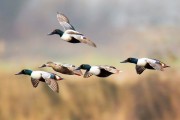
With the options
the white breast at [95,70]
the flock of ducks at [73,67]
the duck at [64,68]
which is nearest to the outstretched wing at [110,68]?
the flock of ducks at [73,67]

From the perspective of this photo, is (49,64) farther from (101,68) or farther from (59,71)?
(101,68)

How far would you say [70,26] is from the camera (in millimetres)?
17750

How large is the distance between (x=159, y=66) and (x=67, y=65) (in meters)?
2.83

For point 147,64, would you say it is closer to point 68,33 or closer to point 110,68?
point 110,68

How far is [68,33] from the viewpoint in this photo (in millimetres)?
16953

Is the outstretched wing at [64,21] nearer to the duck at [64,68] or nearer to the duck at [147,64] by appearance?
the duck at [64,68]

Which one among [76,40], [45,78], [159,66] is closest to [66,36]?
[76,40]

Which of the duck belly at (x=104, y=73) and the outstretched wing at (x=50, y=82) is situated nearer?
the outstretched wing at (x=50, y=82)

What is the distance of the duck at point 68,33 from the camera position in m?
15.8

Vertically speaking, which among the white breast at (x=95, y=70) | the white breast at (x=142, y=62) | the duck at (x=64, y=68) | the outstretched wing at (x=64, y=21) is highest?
the outstretched wing at (x=64, y=21)

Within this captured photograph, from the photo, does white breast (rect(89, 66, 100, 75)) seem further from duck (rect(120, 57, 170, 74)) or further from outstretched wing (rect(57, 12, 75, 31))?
outstretched wing (rect(57, 12, 75, 31))

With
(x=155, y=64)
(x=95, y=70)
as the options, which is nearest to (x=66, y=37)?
(x=95, y=70)

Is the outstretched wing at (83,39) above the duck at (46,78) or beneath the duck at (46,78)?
above

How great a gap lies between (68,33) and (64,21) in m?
1.00
